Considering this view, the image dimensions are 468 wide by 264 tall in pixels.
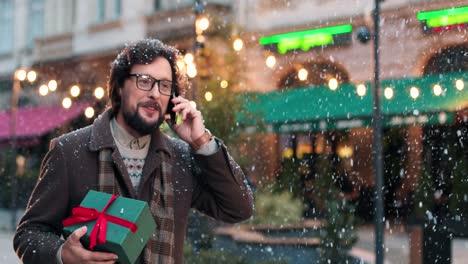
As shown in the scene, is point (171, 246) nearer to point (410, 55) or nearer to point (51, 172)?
point (51, 172)

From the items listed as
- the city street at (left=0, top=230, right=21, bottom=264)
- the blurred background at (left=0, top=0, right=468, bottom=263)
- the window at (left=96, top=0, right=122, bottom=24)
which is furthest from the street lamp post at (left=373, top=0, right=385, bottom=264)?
the window at (left=96, top=0, right=122, bottom=24)

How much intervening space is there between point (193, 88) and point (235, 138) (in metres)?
0.91

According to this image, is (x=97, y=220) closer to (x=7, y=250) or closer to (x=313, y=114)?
(x=7, y=250)

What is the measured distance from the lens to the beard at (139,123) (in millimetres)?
2326

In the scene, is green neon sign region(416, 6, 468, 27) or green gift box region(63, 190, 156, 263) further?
green neon sign region(416, 6, 468, 27)

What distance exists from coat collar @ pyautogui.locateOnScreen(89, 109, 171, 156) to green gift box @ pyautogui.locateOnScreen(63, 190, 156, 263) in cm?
17

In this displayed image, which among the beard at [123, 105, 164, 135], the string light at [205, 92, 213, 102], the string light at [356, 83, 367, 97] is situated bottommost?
the beard at [123, 105, 164, 135]

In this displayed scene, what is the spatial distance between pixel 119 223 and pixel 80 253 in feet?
0.45

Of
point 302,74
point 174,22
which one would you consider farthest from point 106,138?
point 174,22

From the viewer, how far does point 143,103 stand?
235 centimetres

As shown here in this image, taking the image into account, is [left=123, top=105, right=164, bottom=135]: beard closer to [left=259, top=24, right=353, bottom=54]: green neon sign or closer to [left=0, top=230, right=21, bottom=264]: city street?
[left=0, top=230, right=21, bottom=264]: city street

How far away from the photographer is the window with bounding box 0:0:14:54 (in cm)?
2405

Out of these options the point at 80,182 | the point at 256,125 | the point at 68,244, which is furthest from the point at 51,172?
the point at 256,125

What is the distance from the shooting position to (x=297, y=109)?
14453 millimetres
